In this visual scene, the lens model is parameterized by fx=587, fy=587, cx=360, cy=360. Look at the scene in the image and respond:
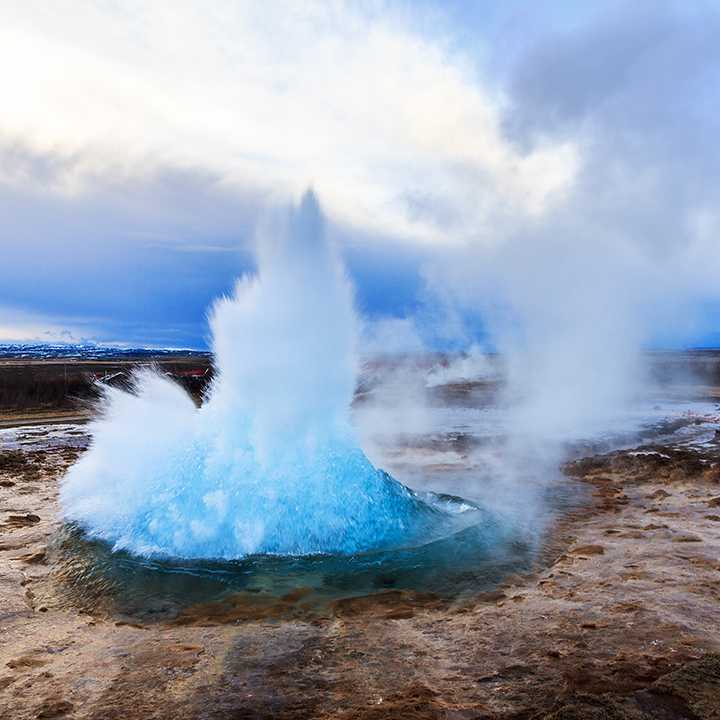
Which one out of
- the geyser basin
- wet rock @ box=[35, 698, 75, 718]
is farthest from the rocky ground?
the geyser basin

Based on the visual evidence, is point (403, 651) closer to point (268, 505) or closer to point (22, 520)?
point (268, 505)

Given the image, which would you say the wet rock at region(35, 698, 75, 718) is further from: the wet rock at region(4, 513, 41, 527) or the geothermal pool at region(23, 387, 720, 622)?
the wet rock at region(4, 513, 41, 527)

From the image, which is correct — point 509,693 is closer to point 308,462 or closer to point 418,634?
point 418,634

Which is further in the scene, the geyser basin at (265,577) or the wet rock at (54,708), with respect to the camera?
the geyser basin at (265,577)

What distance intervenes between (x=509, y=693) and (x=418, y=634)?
133 centimetres

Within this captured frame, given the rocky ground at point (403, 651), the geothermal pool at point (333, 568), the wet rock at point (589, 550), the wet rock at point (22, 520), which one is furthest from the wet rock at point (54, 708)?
the wet rock at point (589, 550)

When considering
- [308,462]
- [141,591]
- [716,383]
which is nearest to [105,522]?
[141,591]

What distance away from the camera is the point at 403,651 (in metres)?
5.12

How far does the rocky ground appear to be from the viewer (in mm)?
4145

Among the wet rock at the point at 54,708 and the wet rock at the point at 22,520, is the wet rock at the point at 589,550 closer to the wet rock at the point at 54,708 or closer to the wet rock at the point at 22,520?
Result: the wet rock at the point at 54,708

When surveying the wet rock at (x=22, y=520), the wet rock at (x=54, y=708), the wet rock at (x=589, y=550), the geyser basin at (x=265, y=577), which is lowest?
the wet rock at (x=589, y=550)

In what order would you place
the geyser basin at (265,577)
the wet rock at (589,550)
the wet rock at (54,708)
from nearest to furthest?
the wet rock at (54,708), the geyser basin at (265,577), the wet rock at (589,550)

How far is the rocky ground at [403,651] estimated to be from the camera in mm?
4145

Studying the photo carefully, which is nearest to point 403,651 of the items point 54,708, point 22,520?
point 54,708
